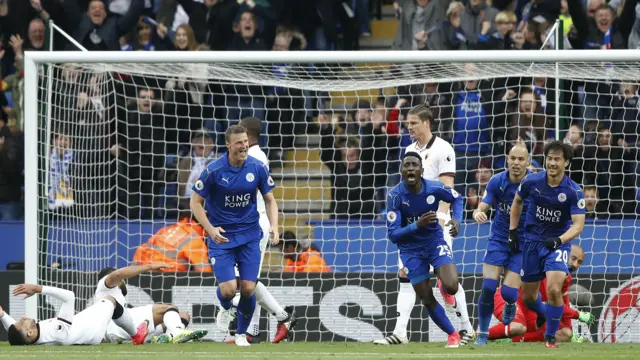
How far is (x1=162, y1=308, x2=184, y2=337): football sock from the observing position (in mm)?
12047

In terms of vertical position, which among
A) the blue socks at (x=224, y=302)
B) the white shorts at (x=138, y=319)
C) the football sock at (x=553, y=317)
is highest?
the football sock at (x=553, y=317)

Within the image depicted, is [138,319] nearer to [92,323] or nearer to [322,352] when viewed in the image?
[92,323]

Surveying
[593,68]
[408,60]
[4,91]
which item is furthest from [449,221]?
[4,91]

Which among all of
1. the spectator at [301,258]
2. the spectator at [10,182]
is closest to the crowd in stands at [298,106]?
the spectator at [10,182]

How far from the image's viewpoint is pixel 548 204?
10.5 metres

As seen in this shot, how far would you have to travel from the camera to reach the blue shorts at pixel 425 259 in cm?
1038

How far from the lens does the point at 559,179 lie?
10414 mm

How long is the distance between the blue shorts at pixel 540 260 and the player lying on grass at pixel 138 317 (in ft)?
10.3

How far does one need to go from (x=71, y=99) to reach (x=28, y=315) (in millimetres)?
3341

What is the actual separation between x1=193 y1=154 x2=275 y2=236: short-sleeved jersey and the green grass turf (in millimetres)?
1069

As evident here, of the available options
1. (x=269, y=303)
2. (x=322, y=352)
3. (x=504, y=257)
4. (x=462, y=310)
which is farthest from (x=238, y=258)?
(x=504, y=257)

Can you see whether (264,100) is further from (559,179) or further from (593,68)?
(559,179)

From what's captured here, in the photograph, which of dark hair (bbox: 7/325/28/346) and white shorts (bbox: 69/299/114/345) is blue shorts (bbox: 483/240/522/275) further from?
dark hair (bbox: 7/325/28/346)

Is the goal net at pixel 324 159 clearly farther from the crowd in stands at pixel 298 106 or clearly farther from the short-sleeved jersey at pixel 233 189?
the short-sleeved jersey at pixel 233 189
